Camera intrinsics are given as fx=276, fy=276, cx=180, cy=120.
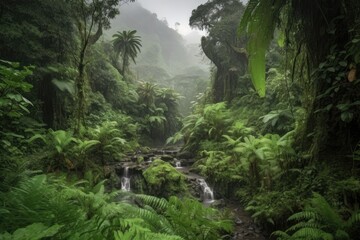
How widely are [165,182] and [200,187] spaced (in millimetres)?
1228

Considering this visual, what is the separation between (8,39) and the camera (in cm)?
801

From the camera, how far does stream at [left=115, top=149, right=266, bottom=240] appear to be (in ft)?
19.1

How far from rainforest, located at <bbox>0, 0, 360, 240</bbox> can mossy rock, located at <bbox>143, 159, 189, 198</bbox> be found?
30mm

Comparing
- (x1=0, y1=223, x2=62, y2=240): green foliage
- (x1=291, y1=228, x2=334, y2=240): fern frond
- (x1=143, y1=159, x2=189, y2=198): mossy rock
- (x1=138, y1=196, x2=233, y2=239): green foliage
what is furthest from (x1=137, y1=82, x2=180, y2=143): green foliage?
(x1=0, y1=223, x2=62, y2=240): green foliage

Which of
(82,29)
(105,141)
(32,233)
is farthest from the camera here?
(82,29)

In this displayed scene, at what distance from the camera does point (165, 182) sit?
8.00 metres

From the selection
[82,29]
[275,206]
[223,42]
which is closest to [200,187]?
[275,206]

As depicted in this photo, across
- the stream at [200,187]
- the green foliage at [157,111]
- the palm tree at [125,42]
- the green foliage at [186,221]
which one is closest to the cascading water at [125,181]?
the stream at [200,187]

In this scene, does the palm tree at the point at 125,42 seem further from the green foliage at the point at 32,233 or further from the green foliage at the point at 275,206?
the green foliage at the point at 32,233

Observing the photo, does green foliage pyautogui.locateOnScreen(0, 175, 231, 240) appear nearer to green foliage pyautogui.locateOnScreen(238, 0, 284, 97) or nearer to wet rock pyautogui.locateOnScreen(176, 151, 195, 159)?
green foliage pyautogui.locateOnScreen(238, 0, 284, 97)

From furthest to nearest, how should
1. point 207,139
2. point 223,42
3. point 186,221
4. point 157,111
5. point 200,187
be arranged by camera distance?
point 157,111, point 223,42, point 207,139, point 200,187, point 186,221

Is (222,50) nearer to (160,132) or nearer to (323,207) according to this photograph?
(160,132)

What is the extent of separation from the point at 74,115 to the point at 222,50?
8667 mm

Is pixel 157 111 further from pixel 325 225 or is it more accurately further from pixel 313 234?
pixel 313 234
